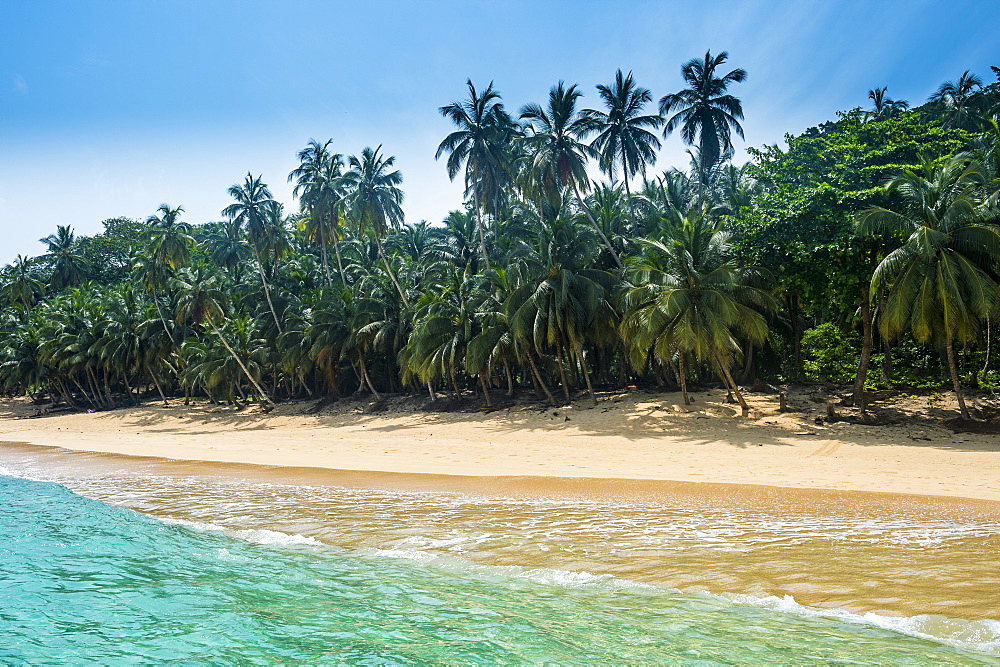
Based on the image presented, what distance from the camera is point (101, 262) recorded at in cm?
7756

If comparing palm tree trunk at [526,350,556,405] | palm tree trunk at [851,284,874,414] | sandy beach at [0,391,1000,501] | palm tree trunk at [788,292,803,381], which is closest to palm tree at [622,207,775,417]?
sandy beach at [0,391,1000,501]

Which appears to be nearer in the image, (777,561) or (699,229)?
Answer: (777,561)

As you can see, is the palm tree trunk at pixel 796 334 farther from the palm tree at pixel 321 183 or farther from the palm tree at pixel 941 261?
the palm tree at pixel 321 183

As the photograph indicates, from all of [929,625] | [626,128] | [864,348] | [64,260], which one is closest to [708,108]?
[626,128]

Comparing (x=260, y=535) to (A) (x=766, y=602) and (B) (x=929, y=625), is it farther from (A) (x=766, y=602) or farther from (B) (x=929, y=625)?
(B) (x=929, y=625)

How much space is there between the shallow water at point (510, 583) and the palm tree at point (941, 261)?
382 inches

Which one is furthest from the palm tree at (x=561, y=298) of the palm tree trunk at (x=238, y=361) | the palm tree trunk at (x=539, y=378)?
the palm tree trunk at (x=238, y=361)

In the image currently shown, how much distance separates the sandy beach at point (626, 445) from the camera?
13.9 metres

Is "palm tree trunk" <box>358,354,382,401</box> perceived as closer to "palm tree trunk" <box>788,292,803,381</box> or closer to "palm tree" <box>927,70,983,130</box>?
"palm tree trunk" <box>788,292,803,381</box>

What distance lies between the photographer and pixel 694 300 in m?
21.8

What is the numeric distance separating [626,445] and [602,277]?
32.3ft

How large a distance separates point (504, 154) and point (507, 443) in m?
19.9

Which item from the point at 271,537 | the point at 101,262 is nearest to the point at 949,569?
the point at 271,537

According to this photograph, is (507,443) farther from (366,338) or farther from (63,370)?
(63,370)
